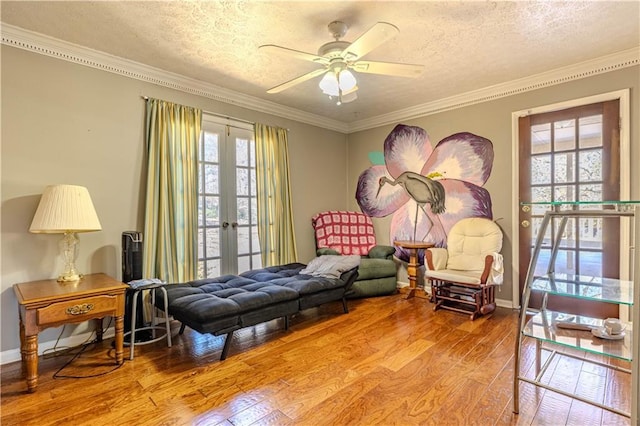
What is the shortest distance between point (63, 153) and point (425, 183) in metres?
4.01

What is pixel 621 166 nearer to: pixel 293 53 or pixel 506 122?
pixel 506 122

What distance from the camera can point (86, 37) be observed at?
8.48ft

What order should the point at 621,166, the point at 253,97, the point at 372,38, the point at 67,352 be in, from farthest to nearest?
the point at 253,97, the point at 621,166, the point at 67,352, the point at 372,38

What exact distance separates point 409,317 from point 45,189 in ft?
11.4

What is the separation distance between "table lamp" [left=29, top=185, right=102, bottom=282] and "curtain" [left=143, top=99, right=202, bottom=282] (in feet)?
1.99

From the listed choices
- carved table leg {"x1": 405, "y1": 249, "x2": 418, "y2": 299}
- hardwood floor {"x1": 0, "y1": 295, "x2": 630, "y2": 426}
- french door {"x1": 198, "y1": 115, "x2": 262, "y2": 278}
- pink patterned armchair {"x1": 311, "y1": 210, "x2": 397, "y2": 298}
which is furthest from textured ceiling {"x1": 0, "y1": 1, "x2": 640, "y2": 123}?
hardwood floor {"x1": 0, "y1": 295, "x2": 630, "y2": 426}

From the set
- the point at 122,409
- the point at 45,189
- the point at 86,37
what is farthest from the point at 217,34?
the point at 122,409

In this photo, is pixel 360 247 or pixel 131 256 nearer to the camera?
pixel 131 256

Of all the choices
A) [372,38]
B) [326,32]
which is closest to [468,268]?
[372,38]

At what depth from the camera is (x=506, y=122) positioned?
367cm

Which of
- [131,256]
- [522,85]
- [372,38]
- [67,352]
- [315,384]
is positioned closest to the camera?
[372,38]

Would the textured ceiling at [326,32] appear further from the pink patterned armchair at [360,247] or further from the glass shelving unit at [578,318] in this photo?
the pink patterned armchair at [360,247]

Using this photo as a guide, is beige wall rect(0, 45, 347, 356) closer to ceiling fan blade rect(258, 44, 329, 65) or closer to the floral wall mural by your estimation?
ceiling fan blade rect(258, 44, 329, 65)

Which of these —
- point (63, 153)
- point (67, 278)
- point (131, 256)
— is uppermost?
point (63, 153)
